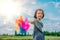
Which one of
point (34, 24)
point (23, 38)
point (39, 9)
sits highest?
point (39, 9)

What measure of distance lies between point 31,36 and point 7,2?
0.42 m

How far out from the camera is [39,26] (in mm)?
2051

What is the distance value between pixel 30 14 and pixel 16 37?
271mm

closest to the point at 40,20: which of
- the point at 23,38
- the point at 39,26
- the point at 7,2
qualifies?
the point at 39,26

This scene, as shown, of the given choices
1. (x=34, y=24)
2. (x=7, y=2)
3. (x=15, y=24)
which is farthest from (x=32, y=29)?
(x=7, y=2)

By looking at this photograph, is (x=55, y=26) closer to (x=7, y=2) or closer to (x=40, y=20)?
(x=40, y=20)

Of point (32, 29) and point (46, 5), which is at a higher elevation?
point (46, 5)

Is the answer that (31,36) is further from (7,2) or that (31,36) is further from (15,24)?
(7,2)

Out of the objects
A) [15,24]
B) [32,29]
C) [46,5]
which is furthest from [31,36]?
[46,5]

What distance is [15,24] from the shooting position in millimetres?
2080

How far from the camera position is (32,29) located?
6.77ft

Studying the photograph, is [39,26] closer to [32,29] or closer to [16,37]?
[32,29]

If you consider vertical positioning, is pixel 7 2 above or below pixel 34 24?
above

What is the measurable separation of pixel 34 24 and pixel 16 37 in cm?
22
